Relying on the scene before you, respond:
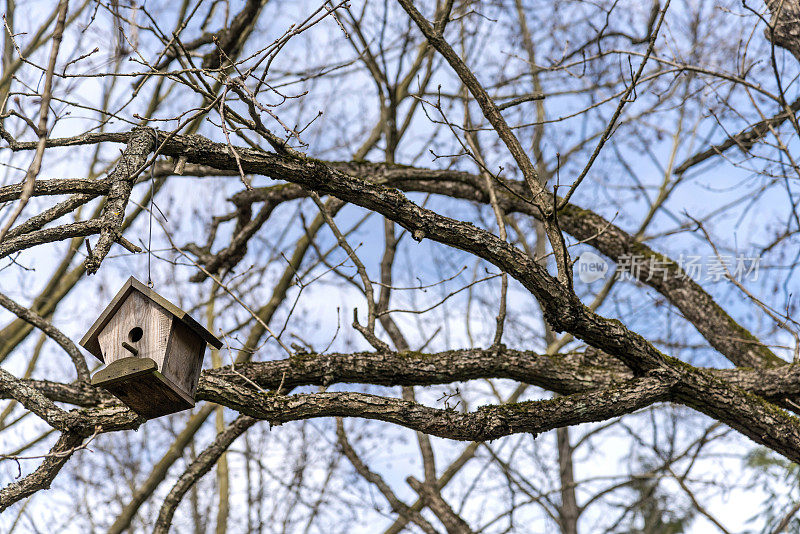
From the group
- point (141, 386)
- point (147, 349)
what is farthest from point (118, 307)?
point (141, 386)

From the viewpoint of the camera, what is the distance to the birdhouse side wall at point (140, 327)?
116 inches

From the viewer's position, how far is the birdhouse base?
2812 millimetres

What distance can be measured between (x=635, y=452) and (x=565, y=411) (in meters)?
6.99

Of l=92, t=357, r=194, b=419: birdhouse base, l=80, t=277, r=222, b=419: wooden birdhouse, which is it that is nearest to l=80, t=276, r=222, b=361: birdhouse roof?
l=80, t=277, r=222, b=419: wooden birdhouse

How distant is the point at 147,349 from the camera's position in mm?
2971

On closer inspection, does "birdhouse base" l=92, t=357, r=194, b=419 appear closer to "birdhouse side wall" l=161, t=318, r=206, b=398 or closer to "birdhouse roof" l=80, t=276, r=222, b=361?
"birdhouse side wall" l=161, t=318, r=206, b=398

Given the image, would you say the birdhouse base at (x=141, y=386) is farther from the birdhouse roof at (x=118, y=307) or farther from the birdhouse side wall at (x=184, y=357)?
the birdhouse roof at (x=118, y=307)

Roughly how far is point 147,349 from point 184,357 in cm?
16

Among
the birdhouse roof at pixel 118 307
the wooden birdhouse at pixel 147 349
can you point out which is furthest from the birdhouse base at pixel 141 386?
the birdhouse roof at pixel 118 307

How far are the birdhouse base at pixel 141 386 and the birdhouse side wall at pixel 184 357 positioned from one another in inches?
1.6

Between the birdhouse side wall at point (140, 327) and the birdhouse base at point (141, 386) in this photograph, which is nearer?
the birdhouse base at point (141, 386)

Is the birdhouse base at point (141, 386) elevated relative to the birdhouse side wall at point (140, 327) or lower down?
lower down

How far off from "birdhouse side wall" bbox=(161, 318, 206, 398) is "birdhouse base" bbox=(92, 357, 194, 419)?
4 centimetres

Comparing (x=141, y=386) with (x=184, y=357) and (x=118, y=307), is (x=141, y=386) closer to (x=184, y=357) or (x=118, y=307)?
(x=184, y=357)
